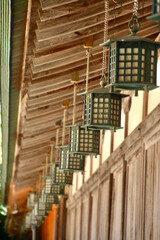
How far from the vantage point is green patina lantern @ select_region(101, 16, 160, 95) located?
4160 mm


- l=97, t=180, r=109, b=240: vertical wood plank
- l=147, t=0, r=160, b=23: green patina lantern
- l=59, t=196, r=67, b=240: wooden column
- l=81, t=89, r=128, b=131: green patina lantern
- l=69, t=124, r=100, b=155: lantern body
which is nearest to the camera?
l=147, t=0, r=160, b=23: green patina lantern

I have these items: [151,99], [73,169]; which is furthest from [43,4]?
[73,169]

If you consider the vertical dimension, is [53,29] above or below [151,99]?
above

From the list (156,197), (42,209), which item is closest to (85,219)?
(42,209)

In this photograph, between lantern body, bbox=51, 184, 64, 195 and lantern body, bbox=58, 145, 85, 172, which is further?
lantern body, bbox=51, 184, 64, 195

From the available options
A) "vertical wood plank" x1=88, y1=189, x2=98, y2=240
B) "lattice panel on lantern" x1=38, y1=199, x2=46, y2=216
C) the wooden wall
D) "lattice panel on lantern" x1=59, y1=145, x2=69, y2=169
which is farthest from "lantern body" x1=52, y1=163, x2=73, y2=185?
"lattice panel on lantern" x1=38, y1=199, x2=46, y2=216

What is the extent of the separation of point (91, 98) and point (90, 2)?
4.34ft

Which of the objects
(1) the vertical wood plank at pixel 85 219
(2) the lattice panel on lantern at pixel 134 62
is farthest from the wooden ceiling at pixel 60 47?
(1) the vertical wood plank at pixel 85 219

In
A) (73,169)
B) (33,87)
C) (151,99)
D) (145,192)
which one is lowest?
(145,192)

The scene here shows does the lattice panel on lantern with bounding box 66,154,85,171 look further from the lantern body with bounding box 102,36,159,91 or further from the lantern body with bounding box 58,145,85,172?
the lantern body with bounding box 102,36,159,91

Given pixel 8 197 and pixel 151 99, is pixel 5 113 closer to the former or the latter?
pixel 151 99

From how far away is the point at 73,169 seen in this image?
8.66 metres

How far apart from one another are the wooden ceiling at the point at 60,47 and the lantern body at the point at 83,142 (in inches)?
41.6

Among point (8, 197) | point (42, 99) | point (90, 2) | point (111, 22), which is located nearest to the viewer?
point (90, 2)
